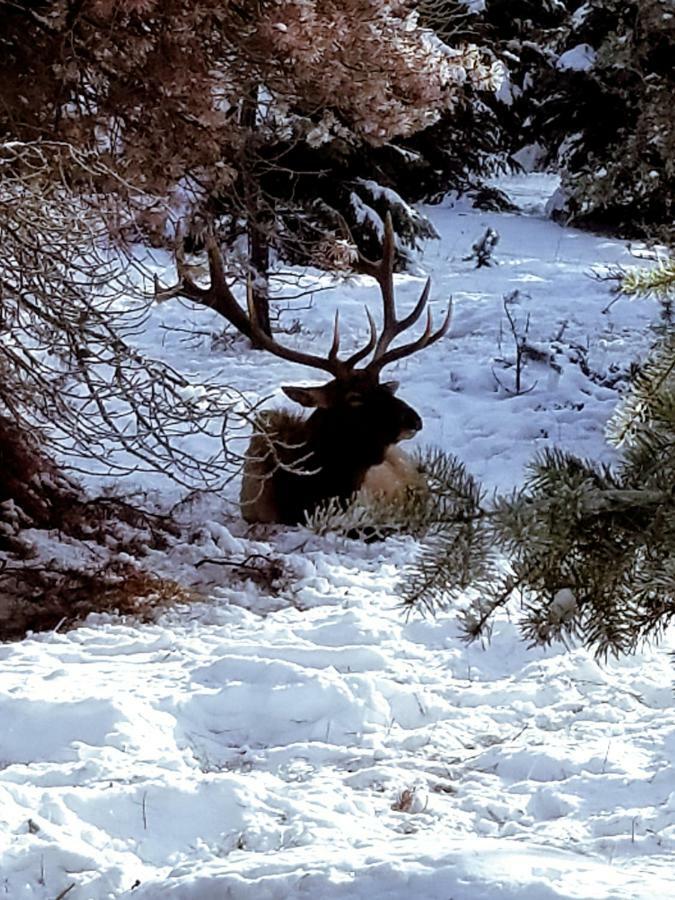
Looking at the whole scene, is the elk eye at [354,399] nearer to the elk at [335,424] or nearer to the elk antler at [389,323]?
the elk at [335,424]

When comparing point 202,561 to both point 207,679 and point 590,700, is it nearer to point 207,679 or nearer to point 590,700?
point 207,679

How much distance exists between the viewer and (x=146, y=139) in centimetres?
564

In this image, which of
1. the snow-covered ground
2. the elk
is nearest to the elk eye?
the elk

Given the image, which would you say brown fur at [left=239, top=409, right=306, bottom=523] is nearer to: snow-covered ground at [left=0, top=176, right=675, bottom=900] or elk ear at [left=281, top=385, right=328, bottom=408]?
snow-covered ground at [left=0, top=176, right=675, bottom=900]

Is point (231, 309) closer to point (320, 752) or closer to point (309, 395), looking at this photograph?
point (309, 395)

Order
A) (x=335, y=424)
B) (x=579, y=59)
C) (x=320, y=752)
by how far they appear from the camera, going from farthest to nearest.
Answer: (x=579, y=59), (x=335, y=424), (x=320, y=752)

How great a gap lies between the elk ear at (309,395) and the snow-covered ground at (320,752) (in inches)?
32.9

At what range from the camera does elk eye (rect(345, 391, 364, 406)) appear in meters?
6.49

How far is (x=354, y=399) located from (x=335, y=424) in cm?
18

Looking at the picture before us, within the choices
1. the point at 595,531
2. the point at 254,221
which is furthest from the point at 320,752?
the point at 254,221

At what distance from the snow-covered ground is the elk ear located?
83 cm

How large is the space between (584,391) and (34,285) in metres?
6.06

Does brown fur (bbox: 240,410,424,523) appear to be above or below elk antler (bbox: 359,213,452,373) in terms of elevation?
below

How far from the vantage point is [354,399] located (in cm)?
650
